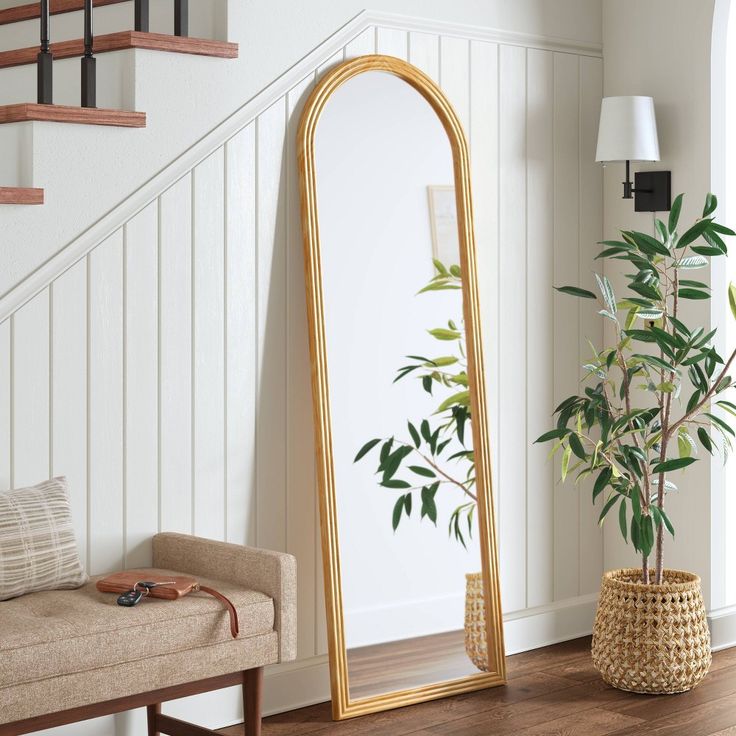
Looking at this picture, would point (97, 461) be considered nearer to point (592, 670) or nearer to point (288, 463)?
point (288, 463)

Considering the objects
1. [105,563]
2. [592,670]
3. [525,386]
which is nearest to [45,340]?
[105,563]

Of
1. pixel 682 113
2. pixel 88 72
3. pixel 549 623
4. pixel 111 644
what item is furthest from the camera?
pixel 549 623

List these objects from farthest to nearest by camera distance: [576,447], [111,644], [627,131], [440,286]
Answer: [627,131] < [440,286] < [576,447] < [111,644]

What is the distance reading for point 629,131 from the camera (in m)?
4.08

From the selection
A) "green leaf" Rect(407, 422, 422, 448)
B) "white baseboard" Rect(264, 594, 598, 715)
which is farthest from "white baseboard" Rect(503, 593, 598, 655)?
"green leaf" Rect(407, 422, 422, 448)

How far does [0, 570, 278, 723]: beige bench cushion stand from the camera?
101 inches

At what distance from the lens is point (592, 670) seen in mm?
4055

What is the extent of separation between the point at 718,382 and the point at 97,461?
6.17 ft

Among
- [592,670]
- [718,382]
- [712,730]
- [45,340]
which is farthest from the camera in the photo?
[592,670]

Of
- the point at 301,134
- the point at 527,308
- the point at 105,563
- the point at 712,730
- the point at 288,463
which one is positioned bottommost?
the point at 712,730

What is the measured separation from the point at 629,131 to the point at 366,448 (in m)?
1.44

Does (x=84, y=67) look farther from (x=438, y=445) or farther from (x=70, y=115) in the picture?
(x=438, y=445)

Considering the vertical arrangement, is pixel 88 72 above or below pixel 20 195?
above

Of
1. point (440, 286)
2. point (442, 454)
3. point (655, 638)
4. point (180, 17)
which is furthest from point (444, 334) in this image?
point (180, 17)
